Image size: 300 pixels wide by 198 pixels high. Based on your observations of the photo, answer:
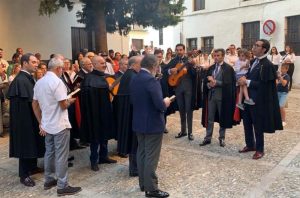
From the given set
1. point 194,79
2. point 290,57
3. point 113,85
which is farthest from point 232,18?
point 113,85

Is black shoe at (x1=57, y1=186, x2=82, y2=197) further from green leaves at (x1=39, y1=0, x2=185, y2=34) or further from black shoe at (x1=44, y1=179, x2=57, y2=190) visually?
green leaves at (x1=39, y1=0, x2=185, y2=34)

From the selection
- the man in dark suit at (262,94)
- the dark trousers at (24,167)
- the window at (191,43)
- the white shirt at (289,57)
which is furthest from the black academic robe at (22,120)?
the window at (191,43)

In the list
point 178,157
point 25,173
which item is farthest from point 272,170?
point 25,173

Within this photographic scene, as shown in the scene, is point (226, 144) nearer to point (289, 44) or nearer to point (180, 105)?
point (180, 105)

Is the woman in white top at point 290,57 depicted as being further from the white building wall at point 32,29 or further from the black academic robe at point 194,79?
the black academic robe at point 194,79

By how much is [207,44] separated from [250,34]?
3.43 metres

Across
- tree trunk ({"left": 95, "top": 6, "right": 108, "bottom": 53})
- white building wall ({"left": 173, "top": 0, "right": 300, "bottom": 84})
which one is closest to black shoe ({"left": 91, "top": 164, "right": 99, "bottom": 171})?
tree trunk ({"left": 95, "top": 6, "right": 108, "bottom": 53})

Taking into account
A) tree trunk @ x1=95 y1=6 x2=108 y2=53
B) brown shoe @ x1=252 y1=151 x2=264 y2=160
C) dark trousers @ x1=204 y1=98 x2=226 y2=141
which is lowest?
brown shoe @ x1=252 y1=151 x2=264 y2=160

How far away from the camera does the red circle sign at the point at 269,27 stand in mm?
17448

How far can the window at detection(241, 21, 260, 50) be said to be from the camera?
742 inches

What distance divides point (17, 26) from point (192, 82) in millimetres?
8093

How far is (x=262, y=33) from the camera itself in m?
18.3

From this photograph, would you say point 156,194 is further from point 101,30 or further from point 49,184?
point 101,30

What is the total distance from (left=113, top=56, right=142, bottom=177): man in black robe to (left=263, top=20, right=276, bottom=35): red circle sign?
45.7 ft
